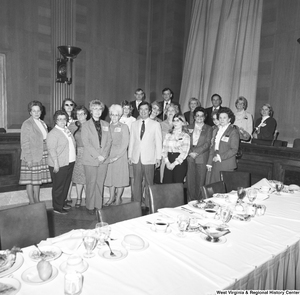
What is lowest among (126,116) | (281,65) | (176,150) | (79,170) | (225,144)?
(79,170)

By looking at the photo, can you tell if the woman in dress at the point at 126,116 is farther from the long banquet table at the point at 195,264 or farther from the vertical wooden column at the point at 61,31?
the long banquet table at the point at 195,264

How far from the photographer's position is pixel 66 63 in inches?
274

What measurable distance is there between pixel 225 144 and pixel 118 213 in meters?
2.42

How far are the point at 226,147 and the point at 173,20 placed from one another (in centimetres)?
510

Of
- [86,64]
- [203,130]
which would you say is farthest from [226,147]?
[86,64]

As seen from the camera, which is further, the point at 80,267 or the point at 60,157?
the point at 60,157

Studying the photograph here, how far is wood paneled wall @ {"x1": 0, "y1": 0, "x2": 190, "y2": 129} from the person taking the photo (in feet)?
21.2

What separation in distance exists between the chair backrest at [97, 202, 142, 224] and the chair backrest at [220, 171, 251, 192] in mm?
1445

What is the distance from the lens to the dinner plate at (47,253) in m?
1.54

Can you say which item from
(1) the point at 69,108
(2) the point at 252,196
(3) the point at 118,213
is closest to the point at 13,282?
(3) the point at 118,213

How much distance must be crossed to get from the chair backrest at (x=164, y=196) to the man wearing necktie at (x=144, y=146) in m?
1.46

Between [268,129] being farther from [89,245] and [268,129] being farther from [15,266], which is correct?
[15,266]

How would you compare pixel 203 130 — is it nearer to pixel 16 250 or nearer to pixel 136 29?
pixel 16 250

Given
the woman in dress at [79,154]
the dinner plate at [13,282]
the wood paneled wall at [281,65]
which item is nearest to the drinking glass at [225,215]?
the dinner plate at [13,282]
